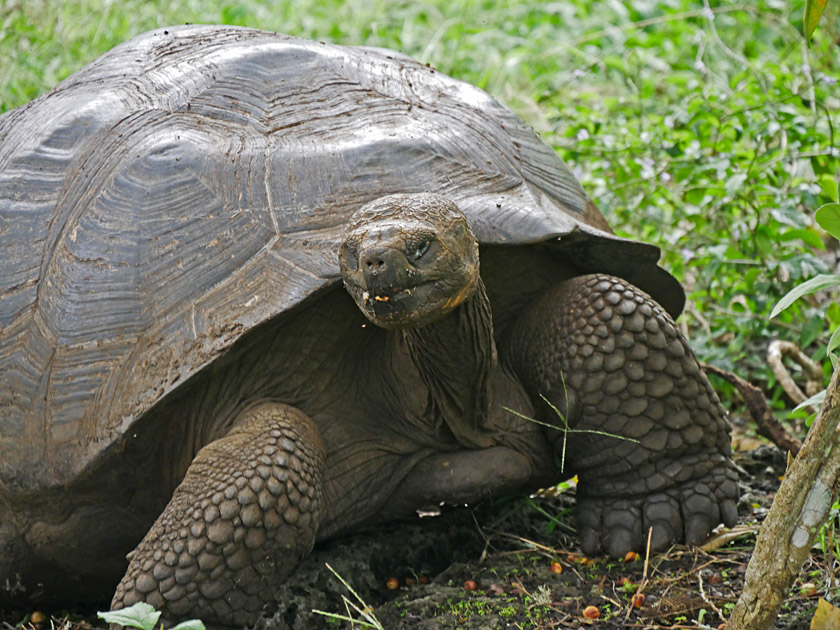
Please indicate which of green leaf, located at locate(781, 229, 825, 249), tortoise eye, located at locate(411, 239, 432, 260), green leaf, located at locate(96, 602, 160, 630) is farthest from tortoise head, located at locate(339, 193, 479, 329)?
green leaf, located at locate(781, 229, 825, 249)

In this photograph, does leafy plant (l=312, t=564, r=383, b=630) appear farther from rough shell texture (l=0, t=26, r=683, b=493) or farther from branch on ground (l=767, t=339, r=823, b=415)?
branch on ground (l=767, t=339, r=823, b=415)

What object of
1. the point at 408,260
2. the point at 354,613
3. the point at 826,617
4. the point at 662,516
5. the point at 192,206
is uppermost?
the point at 408,260

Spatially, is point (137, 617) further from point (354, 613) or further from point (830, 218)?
point (830, 218)

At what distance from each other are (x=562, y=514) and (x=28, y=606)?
1.70 meters

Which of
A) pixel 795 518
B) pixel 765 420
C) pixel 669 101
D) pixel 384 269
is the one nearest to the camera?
pixel 795 518

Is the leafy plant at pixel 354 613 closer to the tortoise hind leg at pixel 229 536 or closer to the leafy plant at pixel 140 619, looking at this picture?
the tortoise hind leg at pixel 229 536

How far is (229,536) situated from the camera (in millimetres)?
2541

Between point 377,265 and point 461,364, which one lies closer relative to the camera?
point 377,265

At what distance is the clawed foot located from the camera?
9.63 feet

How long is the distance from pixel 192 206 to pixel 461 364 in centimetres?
86

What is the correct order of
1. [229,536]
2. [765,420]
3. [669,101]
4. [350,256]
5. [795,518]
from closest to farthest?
[795,518] → [350,256] → [229,536] → [765,420] → [669,101]

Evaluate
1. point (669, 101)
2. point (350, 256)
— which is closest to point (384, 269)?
point (350, 256)

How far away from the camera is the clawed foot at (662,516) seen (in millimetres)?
2936

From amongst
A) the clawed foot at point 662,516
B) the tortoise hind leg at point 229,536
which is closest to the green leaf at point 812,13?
the clawed foot at point 662,516
